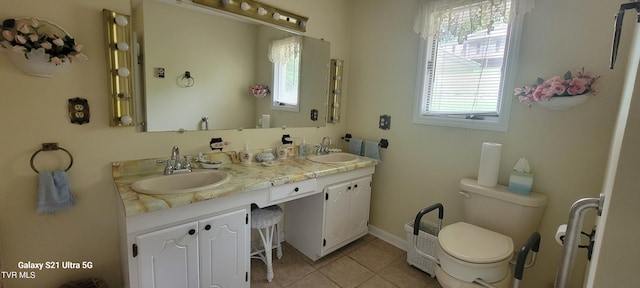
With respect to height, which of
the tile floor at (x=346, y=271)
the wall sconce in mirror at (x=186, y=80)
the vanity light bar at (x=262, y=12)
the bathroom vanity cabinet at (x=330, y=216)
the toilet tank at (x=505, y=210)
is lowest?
the tile floor at (x=346, y=271)

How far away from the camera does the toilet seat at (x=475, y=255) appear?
4.80 ft

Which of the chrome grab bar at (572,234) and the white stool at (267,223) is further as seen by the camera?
the white stool at (267,223)

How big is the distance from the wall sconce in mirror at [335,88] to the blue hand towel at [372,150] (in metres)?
0.42

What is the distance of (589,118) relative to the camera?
5.20 ft

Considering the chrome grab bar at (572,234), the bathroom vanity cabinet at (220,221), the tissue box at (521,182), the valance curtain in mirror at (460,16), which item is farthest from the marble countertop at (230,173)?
the chrome grab bar at (572,234)

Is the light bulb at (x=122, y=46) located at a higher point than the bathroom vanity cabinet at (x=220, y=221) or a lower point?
higher

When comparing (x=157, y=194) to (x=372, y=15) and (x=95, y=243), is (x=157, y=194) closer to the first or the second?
(x=95, y=243)

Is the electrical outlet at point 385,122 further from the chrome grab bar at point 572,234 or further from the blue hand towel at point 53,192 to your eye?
the blue hand towel at point 53,192

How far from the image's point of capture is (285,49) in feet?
7.57

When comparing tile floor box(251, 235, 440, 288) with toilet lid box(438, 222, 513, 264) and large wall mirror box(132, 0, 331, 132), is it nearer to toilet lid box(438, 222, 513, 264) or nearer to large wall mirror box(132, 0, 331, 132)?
toilet lid box(438, 222, 513, 264)

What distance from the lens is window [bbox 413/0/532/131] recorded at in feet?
6.09

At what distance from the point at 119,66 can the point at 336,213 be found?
177 cm

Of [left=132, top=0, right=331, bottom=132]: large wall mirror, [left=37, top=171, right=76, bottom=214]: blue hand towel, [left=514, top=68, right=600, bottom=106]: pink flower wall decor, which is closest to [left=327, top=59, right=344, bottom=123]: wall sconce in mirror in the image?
[left=132, top=0, right=331, bottom=132]: large wall mirror

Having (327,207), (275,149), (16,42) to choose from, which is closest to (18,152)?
(16,42)
